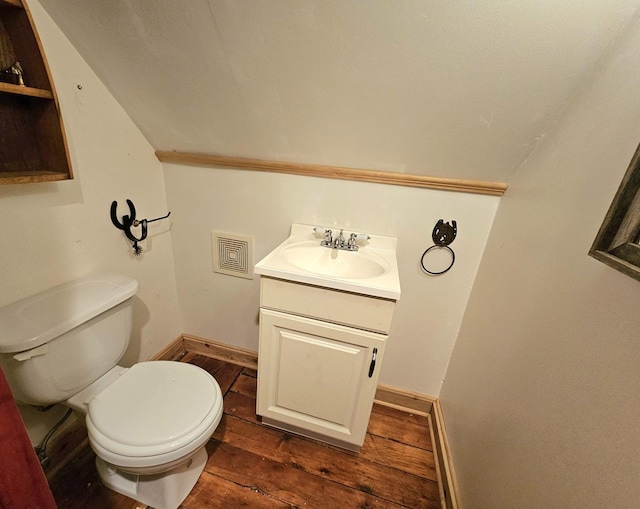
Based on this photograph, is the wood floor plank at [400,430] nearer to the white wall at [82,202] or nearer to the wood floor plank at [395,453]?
the wood floor plank at [395,453]

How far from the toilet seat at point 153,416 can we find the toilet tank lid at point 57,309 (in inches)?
10.8

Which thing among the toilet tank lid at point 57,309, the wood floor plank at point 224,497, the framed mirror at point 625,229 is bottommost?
the wood floor plank at point 224,497

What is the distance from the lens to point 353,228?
1.28m

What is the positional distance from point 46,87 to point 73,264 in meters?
0.58

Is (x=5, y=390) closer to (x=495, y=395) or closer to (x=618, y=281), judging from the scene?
(x=618, y=281)

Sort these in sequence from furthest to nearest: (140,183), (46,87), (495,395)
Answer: (140,183) < (495,395) < (46,87)

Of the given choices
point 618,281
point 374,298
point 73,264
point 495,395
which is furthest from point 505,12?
point 73,264

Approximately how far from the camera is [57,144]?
831 millimetres

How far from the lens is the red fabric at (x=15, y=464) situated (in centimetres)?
33

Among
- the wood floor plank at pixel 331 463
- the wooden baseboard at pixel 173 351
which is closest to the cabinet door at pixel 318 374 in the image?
the wood floor plank at pixel 331 463

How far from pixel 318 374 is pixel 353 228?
2.07ft

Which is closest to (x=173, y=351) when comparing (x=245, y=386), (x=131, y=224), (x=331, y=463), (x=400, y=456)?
(x=245, y=386)

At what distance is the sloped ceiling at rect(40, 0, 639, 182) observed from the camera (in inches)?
26.8

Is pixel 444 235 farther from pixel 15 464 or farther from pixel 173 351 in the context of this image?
pixel 173 351
